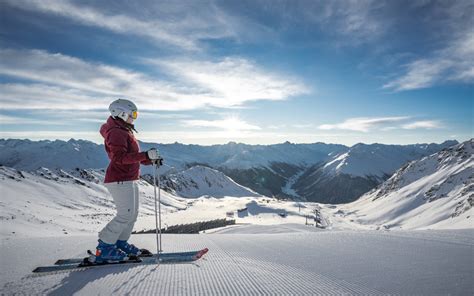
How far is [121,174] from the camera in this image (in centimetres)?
590

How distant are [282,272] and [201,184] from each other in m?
173

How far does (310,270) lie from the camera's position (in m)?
4.90

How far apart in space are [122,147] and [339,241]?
510 cm

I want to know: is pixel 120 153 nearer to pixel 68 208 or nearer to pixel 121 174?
pixel 121 174

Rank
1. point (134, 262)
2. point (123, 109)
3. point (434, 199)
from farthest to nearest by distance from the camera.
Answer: point (434, 199)
point (123, 109)
point (134, 262)

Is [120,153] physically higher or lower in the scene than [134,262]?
higher

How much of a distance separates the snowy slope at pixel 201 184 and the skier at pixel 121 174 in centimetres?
15213

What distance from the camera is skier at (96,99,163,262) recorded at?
18.7 ft

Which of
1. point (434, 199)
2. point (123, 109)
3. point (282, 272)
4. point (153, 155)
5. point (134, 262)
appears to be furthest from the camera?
point (434, 199)

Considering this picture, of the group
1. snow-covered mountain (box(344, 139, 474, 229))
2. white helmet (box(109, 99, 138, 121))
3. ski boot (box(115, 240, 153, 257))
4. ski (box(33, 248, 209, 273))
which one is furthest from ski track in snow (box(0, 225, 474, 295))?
snow-covered mountain (box(344, 139, 474, 229))

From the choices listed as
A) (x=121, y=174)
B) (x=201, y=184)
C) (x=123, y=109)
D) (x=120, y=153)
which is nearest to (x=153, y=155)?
(x=120, y=153)

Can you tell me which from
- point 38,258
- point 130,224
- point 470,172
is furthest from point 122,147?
point 470,172

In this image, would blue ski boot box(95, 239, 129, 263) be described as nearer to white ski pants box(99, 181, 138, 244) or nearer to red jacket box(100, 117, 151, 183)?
white ski pants box(99, 181, 138, 244)

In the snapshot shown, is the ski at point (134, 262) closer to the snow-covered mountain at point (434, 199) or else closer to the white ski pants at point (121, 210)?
the white ski pants at point (121, 210)
